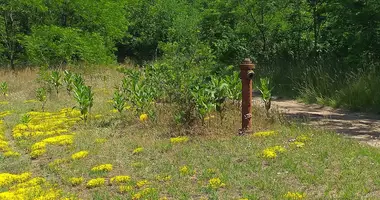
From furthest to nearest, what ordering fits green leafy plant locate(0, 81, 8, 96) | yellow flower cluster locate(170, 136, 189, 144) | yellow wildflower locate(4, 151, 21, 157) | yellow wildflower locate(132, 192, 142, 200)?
1. green leafy plant locate(0, 81, 8, 96)
2. yellow wildflower locate(4, 151, 21, 157)
3. yellow flower cluster locate(170, 136, 189, 144)
4. yellow wildflower locate(132, 192, 142, 200)

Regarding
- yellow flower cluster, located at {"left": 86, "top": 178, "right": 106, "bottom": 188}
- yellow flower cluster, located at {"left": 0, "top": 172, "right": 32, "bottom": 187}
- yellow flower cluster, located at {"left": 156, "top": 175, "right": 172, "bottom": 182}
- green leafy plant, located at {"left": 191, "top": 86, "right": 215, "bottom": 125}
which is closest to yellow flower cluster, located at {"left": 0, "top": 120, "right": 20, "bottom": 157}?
yellow flower cluster, located at {"left": 0, "top": 172, "right": 32, "bottom": 187}

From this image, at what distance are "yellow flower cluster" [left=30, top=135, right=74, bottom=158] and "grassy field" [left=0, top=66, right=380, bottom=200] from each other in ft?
0.07

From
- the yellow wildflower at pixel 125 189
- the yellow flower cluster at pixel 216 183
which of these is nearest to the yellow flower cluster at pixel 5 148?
the yellow wildflower at pixel 125 189

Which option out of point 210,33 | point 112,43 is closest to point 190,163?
point 210,33

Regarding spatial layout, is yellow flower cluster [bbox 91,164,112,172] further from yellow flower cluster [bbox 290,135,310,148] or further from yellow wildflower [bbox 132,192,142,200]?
yellow flower cluster [bbox 290,135,310,148]

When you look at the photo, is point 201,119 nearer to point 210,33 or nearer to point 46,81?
point 46,81

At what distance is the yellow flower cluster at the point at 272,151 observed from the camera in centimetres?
699

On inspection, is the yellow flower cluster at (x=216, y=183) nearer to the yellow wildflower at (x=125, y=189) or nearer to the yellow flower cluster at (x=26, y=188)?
the yellow wildflower at (x=125, y=189)

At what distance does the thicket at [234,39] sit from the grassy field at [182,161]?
2.10 meters

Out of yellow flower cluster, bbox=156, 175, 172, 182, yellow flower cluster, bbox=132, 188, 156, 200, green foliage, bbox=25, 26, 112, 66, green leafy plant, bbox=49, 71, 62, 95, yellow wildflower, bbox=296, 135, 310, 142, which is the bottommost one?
yellow flower cluster, bbox=132, 188, 156, 200

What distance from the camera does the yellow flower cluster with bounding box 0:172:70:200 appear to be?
627 centimetres

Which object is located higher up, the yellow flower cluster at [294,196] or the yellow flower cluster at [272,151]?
the yellow flower cluster at [272,151]

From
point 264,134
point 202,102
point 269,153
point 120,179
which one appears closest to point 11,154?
point 120,179

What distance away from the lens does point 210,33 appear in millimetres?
23016
